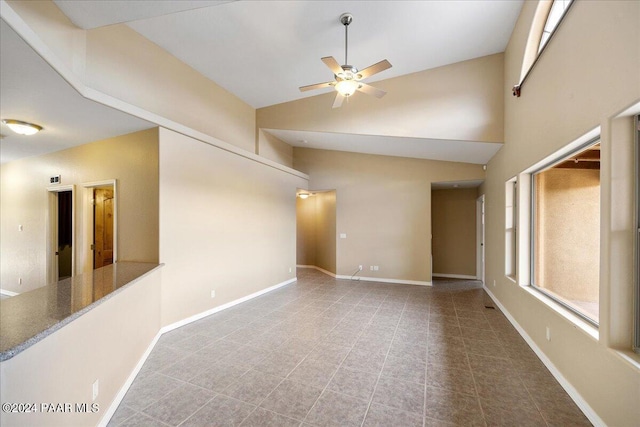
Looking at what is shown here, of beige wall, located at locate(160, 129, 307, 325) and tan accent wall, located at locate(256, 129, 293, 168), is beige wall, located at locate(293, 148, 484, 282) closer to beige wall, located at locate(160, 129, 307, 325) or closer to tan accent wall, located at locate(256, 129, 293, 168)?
tan accent wall, located at locate(256, 129, 293, 168)

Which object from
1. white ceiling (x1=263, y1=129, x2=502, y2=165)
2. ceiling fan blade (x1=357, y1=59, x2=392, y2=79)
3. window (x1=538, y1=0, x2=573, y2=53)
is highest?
window (x1=538, y1=0, x2=573, y2=53)

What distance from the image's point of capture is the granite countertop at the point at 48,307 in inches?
48.6

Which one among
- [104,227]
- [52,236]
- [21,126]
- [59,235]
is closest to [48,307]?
[21,126]

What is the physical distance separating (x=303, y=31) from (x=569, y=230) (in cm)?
391

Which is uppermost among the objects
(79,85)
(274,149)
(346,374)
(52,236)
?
(274,149)

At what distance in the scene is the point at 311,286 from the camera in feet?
21.0

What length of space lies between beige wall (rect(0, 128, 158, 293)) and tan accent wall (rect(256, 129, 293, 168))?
2.66 metres

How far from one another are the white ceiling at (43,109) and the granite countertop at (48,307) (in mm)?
1593

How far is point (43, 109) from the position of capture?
110 inches

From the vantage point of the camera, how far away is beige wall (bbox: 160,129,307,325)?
12.2 ft

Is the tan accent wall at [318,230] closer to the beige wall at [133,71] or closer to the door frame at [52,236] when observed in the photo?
the beige wall at [133,71]

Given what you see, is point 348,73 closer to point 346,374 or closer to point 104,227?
point 346,374

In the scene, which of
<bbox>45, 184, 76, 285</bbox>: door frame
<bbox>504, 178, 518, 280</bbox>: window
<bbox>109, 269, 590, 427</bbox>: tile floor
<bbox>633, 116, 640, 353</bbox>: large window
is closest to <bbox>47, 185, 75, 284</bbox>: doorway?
<bbox>45, 184, 76, 285</bbox>: door frame

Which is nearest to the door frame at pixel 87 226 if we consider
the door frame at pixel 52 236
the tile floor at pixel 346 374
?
the door frame at pixel 52 236
